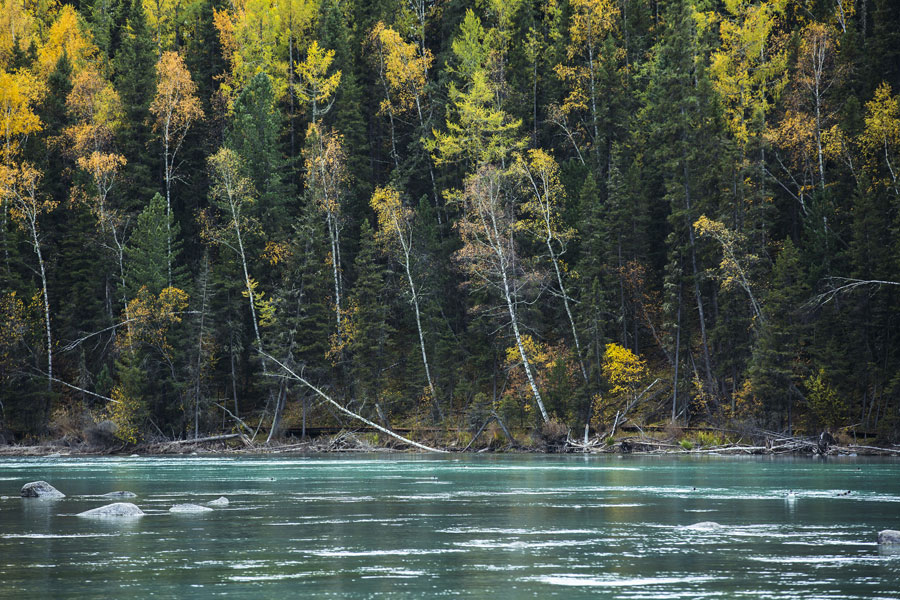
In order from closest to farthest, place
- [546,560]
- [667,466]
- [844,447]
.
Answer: [546,560] < [667,466] < [844,447]

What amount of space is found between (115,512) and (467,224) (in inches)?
1419

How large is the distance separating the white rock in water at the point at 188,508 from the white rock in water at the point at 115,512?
83 cm

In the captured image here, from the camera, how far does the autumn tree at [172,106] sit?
228 feet

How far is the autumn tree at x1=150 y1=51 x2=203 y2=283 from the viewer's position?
69438 mm

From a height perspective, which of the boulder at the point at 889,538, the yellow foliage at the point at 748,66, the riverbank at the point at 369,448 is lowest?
the riverbank at the point at 369,448

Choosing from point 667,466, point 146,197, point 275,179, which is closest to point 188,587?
point 667,466

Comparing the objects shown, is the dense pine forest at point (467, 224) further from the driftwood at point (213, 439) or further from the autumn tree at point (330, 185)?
the driftwood at point (213, 439)

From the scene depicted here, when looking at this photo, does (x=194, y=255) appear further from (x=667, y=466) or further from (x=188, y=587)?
(x=188, y=587)

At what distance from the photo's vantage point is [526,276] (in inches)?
2244

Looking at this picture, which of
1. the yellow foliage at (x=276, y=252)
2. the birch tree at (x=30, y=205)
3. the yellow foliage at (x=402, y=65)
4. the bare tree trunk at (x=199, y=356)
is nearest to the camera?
the bare tree trunk at (x=199, y=356)

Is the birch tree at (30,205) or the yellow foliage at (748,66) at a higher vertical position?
the yellow foliage at (748,66)

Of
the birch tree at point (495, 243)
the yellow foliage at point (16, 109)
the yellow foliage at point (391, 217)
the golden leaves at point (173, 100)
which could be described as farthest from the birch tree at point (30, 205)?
the birch tree at point (495, 243)

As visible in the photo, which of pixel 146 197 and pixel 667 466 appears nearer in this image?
pixel 667 466

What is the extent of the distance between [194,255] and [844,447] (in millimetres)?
43657
